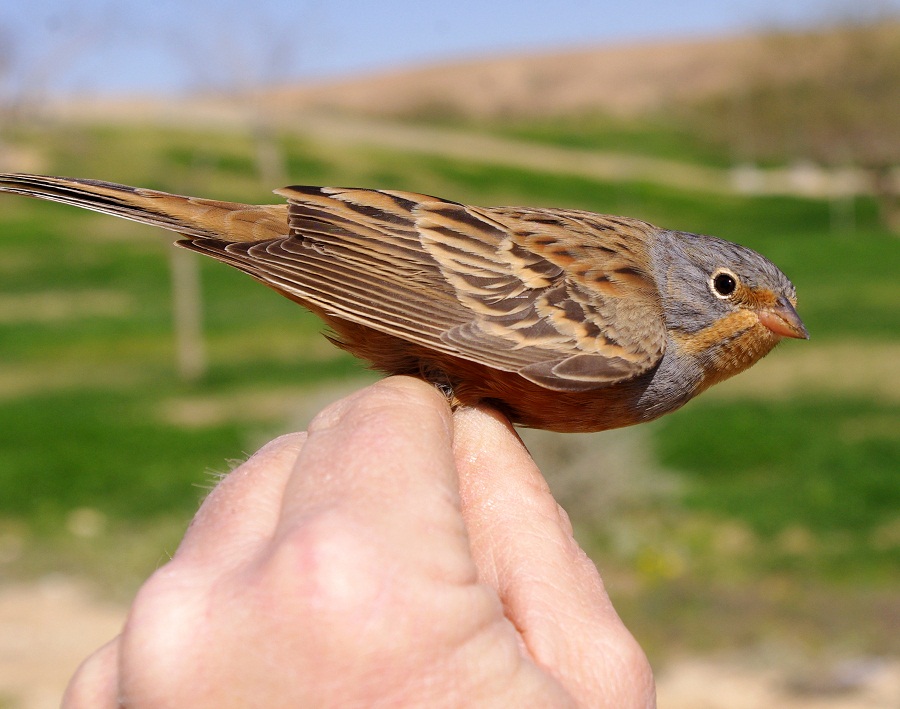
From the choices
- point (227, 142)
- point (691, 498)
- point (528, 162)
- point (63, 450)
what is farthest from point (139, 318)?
point (528, 162)

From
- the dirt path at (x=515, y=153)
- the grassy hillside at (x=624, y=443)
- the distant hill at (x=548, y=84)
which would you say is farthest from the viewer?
the distant hill at (x=548, y=84)

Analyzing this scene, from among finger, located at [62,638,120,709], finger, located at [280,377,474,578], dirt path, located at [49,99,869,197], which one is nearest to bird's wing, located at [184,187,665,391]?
finger, located at [280,377,474,578]

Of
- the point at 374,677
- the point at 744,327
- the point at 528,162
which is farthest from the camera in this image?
the point at 528,162

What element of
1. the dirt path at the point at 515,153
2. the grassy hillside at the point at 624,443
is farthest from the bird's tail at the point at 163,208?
the dirt path at the point at 515,153

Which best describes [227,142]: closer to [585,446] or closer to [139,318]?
[139,318]

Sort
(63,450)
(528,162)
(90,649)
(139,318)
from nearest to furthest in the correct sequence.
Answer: (90,649), (63,450), (139,318), (528,162)

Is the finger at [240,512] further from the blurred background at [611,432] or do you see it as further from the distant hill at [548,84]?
the distant hill at [548,84]

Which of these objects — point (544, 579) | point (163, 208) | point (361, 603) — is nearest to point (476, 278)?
point (163, 208)

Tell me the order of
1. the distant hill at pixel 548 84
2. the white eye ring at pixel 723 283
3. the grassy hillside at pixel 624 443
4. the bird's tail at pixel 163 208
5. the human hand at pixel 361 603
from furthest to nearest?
1. the distant hill at pixel 548 84
2. the grassy hillside at pixel 624 443
3. the white eye ring at pixel 723 283
4. the bird's tail at pixel 163 208
5. the human hand at pixel 361 603
